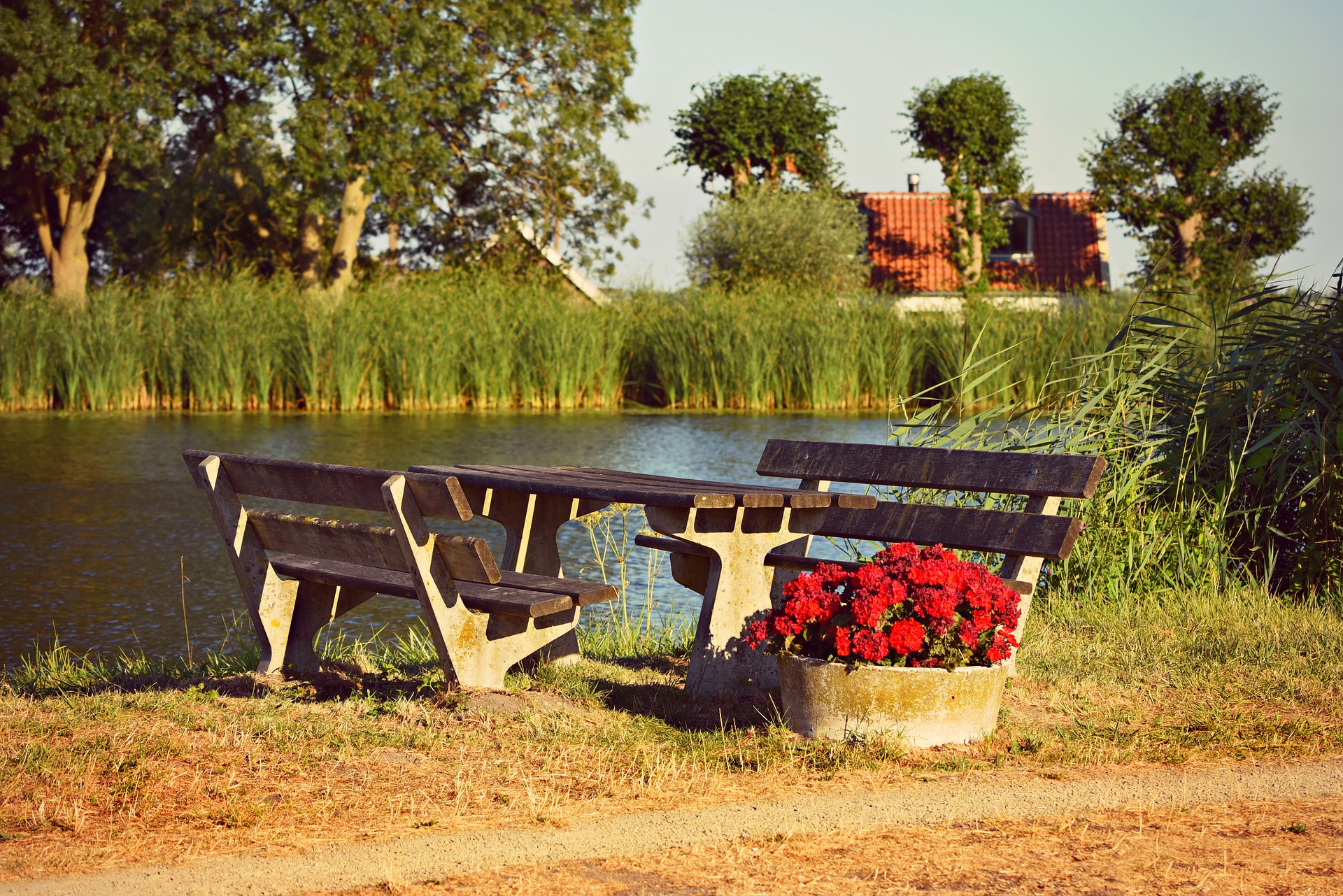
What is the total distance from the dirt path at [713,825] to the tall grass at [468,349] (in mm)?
17971

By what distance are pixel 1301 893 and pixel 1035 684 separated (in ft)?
7.11

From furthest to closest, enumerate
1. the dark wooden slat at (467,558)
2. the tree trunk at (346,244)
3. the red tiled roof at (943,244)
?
the red tiled roof at (943,244) → the tree trunk at (346,244) → the dark wooden slat at (467,558)

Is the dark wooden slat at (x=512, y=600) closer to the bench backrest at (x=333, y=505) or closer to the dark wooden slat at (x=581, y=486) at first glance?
the bench backrest at (x=333, y=505)

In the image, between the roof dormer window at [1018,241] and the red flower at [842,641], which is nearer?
the red flower at [842,641]

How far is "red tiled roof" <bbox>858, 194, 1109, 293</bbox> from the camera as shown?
42188mm

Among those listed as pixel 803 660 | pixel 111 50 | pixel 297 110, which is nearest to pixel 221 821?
pixel 803 660

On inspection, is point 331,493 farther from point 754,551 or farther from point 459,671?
point 754,551

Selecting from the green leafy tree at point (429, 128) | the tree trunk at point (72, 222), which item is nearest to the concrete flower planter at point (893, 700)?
the green leafy tree at point (429, 128)

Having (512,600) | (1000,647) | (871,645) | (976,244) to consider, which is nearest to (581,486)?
(512,600)

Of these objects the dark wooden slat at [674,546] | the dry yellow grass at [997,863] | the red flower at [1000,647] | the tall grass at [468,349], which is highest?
the tall grass at [468,349]

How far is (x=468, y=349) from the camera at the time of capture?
23422 mm

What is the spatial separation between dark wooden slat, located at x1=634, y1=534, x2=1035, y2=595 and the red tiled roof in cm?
3663

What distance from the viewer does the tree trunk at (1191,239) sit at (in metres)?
39.1

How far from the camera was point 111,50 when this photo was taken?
30688 millimetres
